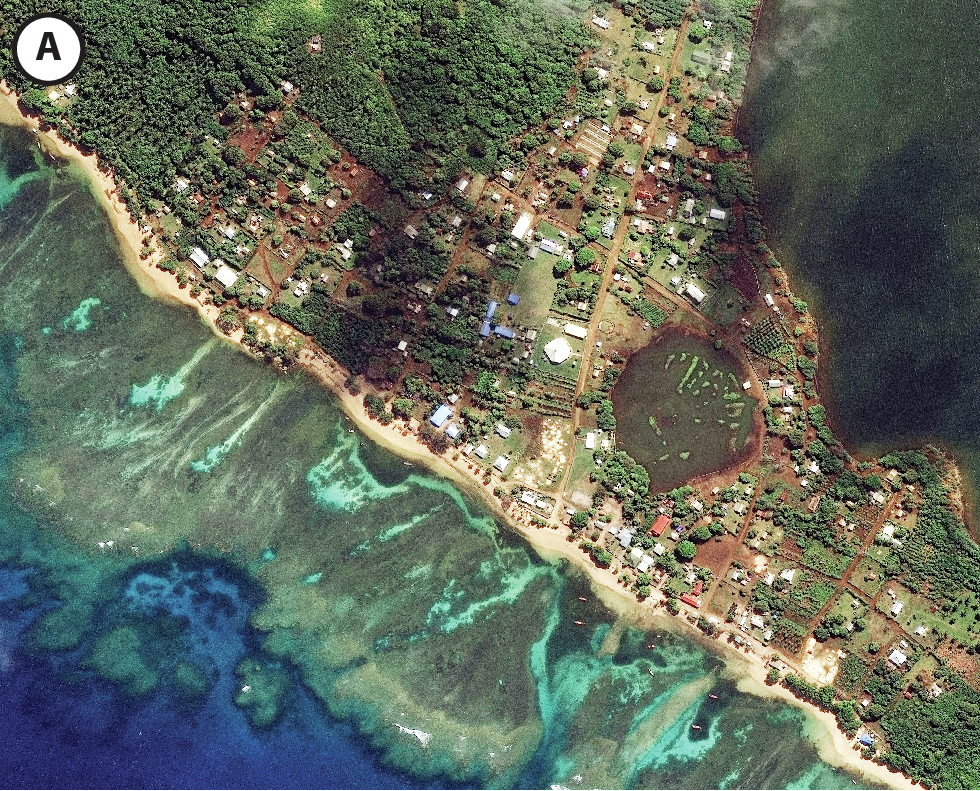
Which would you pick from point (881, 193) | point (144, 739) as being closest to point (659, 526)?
point (881, 193)

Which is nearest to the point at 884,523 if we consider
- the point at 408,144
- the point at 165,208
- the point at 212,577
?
the point at 408,144

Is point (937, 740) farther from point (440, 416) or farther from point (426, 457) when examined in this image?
point (440, 416)

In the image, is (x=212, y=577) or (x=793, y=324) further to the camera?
(x=793, y=324)

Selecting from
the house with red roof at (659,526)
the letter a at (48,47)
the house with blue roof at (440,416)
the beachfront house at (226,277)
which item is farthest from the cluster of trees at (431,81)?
the house with red roof at (659,526)

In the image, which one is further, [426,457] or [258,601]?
[426,457]

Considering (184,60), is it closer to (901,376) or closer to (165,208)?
(165,208)

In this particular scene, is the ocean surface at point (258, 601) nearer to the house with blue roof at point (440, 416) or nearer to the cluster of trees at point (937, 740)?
the house with blue roof at point (440, 416)
